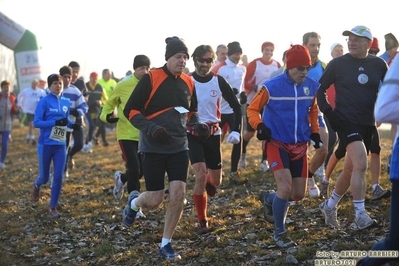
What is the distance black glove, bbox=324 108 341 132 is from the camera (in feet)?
23.4

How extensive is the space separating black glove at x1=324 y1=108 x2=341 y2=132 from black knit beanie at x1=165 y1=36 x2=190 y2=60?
168cm

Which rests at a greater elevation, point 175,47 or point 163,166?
point 175,47

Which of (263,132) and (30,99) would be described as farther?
(30,99)

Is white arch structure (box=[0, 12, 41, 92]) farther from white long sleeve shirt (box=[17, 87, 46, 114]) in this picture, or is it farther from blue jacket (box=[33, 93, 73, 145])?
blue jacket (box=[33, 93, 73, 145])

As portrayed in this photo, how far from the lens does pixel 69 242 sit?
8602 millimetres

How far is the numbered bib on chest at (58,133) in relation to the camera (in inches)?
394

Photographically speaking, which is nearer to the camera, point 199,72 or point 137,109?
point 137,109

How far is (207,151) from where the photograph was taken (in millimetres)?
8430

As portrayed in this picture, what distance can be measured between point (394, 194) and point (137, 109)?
313 cm

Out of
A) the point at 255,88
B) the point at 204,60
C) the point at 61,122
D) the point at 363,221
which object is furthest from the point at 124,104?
the point at 255,88

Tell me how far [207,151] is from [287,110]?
5.72ft

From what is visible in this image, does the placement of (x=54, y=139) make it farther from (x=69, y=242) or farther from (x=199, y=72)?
(x=199, y=72)

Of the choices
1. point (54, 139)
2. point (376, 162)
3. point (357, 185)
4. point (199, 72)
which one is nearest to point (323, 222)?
point (357, 185)

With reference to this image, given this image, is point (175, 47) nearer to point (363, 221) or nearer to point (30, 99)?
point (363, 221)
